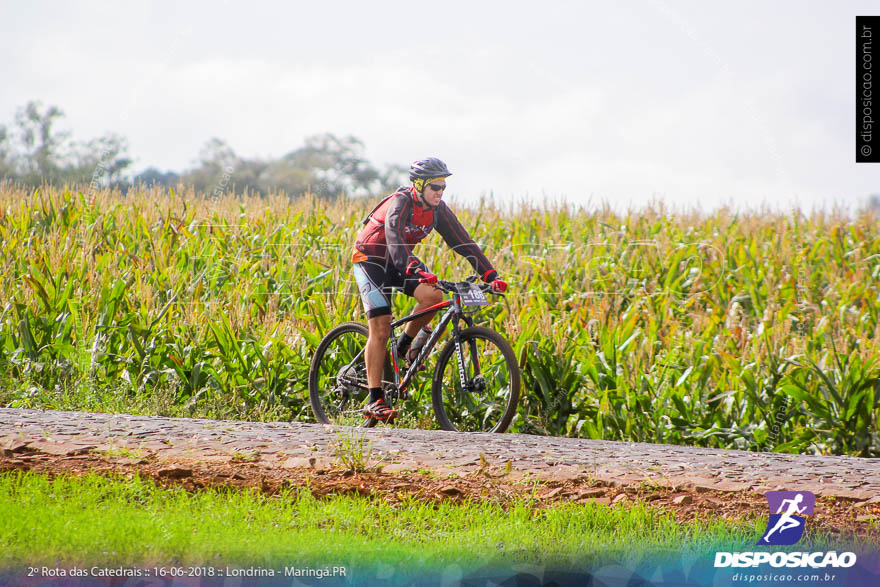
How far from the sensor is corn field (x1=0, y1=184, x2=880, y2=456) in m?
7.42

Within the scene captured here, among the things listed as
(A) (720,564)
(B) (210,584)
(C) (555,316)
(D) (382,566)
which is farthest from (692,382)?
(B) (210,584)

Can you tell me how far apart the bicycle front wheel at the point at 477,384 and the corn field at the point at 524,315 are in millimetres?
265

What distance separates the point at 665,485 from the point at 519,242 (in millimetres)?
8169

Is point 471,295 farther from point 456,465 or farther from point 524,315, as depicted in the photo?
point 524,315

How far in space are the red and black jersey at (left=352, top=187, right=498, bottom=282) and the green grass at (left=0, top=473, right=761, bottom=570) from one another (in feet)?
7.86

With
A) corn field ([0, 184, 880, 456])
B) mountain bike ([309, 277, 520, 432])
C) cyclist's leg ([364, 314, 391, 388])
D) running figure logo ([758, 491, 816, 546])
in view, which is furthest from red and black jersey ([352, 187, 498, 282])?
running figure logo ([758, 491, 816, 546])

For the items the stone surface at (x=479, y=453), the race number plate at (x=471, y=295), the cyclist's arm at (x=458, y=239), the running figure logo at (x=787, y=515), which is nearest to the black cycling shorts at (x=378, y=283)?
the race number plate at (x=471, y=295)

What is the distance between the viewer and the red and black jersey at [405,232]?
6590mm

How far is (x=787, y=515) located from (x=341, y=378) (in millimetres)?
4055

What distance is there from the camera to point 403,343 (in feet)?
23.3

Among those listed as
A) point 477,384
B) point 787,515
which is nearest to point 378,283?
point 477,384

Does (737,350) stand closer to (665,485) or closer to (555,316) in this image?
(555,316)

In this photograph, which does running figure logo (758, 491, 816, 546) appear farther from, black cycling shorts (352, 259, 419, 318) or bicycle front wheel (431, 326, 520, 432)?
black cycling shorts (352, 259, 419, 318)

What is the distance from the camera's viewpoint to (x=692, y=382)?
773cm
